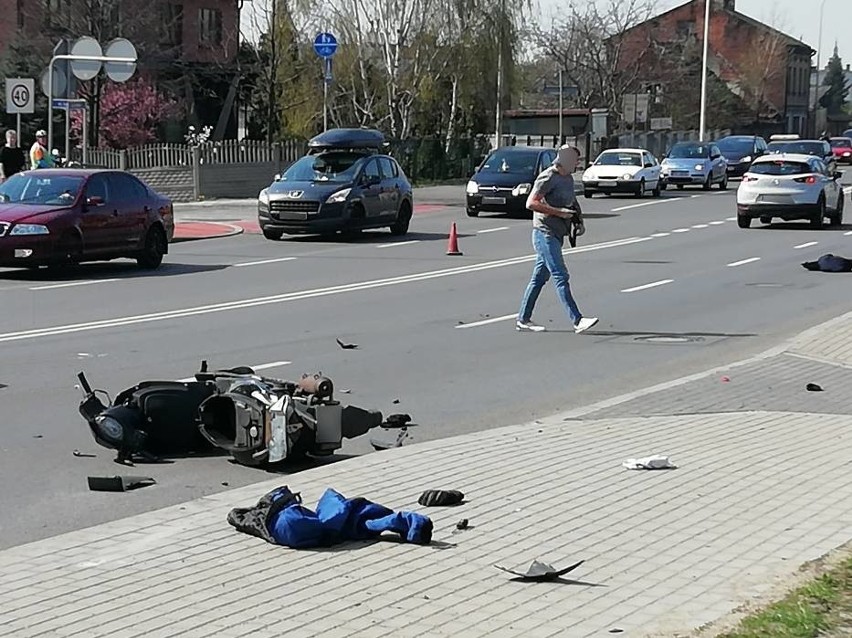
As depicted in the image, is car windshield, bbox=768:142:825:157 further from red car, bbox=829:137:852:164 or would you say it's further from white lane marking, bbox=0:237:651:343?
white lane marking, bbox=0:237:651:343

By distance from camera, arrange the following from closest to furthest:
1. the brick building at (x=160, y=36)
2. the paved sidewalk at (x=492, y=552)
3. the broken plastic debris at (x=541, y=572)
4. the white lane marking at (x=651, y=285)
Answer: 1. the paved sidewalk at (x=492, y=552)
2. the broken plastic debris at (x=541, y=572)
3. the white lane marking at (x=651, y=285)
4. the brick building at (x=160, y=36)

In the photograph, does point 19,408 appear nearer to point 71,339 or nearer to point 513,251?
point 71,339

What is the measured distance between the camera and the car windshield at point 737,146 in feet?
193

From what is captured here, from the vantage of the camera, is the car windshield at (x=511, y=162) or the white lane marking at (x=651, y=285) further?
the car windshield at (x=511, y=162)

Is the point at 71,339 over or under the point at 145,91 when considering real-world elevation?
under

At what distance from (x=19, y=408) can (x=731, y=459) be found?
16.7 ft

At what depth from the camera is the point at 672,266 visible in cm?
2311

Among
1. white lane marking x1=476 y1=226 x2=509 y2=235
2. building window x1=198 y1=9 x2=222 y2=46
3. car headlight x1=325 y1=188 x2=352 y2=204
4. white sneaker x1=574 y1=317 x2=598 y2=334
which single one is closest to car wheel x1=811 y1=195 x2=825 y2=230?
white lane marking x1=476 y1=226 x2=509 y2=235

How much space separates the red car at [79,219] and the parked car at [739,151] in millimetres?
40154

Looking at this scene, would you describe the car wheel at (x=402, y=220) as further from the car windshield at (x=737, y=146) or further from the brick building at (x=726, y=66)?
the brick building at (x=726, y=66)

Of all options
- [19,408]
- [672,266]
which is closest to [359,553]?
[19,408]

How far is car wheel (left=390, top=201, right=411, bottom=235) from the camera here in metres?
28.7

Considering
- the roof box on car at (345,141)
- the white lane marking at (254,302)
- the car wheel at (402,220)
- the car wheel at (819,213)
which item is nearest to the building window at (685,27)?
the car wheel at (819,213)

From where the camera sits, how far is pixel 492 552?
630 centimetres
